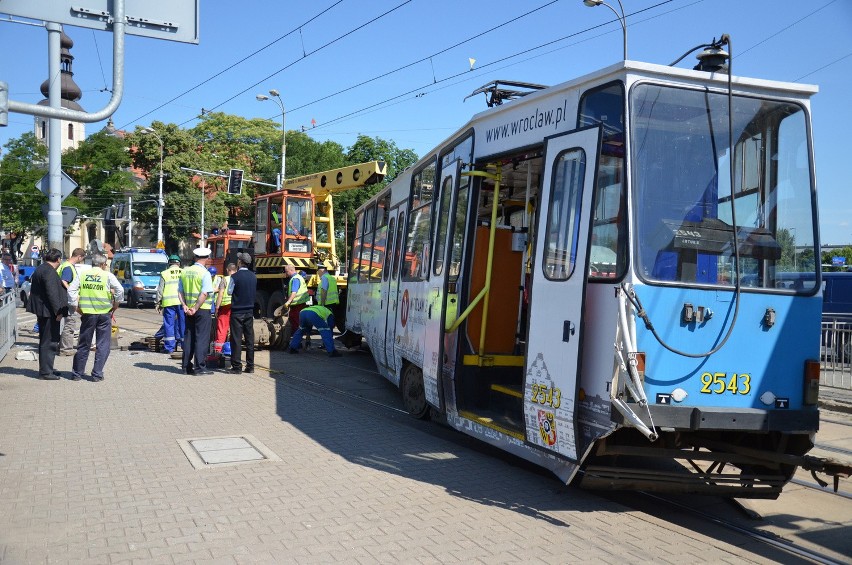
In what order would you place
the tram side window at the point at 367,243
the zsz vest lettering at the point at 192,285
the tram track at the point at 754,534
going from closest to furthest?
the tram track at the point at 754,534 < the zsz vest lettering at the point at 192,285 < the tram side window at the point at 367,243

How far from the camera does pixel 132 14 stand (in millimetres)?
5406

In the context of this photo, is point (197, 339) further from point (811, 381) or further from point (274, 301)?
point (811, 381)

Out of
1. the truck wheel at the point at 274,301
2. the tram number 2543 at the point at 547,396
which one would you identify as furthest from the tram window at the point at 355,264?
the tram number 2543 at the point at 547,396

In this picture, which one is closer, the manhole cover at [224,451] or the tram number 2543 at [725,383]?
the tram number 2543 at [725,383]

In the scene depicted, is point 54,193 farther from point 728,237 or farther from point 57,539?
point 728,237

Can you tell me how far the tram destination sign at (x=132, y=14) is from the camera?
5.05 m

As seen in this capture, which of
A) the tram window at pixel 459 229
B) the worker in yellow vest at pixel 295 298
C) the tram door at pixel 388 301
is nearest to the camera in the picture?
the tram window at pixel 459 229

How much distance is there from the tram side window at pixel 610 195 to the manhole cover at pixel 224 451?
3.58m

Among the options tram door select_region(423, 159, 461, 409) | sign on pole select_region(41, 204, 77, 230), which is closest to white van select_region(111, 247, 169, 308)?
sign on pole select_region(41, 204, 77, 230)

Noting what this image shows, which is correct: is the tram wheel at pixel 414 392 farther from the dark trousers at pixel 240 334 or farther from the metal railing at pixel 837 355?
the metal railing at pixel 837 355

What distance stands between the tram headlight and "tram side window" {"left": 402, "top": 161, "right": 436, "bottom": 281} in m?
4.01

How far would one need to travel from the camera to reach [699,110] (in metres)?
5.54

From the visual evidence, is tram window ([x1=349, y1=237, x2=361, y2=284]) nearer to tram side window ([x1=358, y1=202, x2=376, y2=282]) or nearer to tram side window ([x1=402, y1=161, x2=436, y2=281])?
tram side window ([x1=358, y1=202, x2=376, y2=282])

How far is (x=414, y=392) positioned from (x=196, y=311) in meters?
4.26
